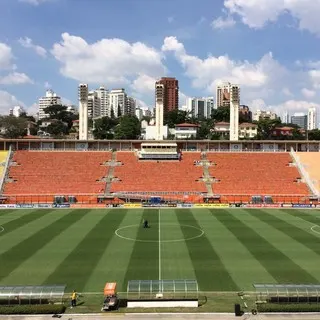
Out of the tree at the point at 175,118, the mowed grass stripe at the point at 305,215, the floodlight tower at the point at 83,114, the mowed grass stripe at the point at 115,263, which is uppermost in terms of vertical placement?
the tree at the point at 175,118

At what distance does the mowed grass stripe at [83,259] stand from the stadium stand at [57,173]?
25.7 m

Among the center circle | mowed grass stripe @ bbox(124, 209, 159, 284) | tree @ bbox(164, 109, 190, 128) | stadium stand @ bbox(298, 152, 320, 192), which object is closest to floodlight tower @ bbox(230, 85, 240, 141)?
stadium stand @ bbox(298, 152, 320, 192)

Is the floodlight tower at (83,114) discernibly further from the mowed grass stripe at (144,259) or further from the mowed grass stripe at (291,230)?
the mowed grass stripe at (144,259)

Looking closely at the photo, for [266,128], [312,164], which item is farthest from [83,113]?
[266,128]

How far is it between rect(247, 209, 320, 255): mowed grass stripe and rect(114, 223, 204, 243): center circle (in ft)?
26.9

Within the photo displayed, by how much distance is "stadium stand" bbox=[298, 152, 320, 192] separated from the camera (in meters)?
68.9

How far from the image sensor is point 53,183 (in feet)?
224

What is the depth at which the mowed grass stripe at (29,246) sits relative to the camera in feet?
91.6

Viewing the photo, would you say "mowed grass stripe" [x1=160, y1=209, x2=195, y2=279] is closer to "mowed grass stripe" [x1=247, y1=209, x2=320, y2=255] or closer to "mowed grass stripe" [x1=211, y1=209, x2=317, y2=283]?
"mowed grass stripe" [x1=211, y1=209, x2=317, y2=283]

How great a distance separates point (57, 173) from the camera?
7150cm

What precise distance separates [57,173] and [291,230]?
145 ft

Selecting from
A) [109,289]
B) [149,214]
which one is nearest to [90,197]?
[149,214]

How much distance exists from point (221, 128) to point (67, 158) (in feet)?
241

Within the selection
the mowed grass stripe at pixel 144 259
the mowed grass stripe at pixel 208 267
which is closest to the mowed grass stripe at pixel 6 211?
the mowed grass stripe at pixel 144 259
